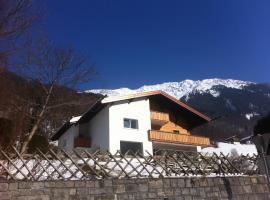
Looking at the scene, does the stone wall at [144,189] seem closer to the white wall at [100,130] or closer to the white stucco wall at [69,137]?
the white wall at [100,130]

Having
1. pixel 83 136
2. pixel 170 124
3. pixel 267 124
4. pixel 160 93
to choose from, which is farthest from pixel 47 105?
pixel 267 124

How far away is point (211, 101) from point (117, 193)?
17362cm

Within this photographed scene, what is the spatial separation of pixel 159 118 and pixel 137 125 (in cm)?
286

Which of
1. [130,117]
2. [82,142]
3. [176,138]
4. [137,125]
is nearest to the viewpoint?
[130,117]

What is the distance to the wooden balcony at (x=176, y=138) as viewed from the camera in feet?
95.6

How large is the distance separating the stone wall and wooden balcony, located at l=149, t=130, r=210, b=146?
52.2 ft

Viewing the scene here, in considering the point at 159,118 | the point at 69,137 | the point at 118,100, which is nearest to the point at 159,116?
the point at 159,118

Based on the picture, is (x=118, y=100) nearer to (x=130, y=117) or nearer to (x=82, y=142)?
(x=130, y=117)

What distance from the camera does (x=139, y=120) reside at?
29.4 m

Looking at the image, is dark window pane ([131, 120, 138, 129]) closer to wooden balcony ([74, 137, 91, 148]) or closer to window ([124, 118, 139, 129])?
window ([124, 118, 139, 129])

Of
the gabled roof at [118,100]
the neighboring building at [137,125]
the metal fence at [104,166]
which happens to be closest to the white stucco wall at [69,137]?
the neighboring building at [137,125]

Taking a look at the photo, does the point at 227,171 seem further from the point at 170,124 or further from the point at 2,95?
the point at 170,124

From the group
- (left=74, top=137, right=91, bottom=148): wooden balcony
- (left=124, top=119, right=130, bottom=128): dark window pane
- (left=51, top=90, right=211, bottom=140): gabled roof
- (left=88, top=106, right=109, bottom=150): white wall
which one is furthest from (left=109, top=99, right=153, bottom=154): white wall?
(left=74, top=137, right=91, bottom=148): wooden balcony

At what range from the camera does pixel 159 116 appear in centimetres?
3117
